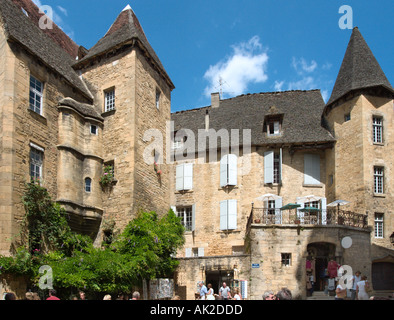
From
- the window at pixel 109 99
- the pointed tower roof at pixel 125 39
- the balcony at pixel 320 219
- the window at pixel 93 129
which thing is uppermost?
the pointed tower roof at pixel 125 39

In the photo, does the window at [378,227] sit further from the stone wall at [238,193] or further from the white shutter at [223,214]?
the white shutter at [223,214]

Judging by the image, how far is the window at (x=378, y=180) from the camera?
65.4 feet

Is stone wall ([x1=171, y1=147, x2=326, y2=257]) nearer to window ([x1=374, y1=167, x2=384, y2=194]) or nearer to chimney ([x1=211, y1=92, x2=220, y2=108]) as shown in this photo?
window ([x1=374, y1=167, x2=384, y2=194])

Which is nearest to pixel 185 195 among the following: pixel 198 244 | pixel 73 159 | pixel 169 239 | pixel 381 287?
pixel 198 244

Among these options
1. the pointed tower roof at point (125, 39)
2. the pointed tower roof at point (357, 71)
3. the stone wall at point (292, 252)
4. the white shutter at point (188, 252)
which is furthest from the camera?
the white shutter at point (188, 252)

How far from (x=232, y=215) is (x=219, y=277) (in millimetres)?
3544

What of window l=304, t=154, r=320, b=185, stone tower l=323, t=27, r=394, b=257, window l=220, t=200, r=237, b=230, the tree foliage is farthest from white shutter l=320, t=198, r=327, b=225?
the tree foliage

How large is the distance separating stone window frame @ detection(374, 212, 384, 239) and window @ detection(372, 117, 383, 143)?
3.58 meters

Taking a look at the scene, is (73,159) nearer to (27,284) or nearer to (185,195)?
(27,284)

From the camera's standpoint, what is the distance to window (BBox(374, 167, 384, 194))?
19938mm

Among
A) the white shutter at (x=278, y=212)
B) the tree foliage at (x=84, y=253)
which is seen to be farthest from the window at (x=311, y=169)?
the tree foliage at (x=84, y=253)

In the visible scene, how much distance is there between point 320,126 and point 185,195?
8165 millimetres

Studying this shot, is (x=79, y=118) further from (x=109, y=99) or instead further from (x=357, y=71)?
(x=357, y=71)

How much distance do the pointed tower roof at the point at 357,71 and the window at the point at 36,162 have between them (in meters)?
14.4
